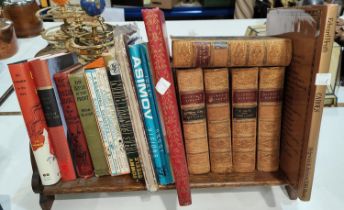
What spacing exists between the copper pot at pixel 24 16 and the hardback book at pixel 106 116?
989mm

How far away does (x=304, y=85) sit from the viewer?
63cm

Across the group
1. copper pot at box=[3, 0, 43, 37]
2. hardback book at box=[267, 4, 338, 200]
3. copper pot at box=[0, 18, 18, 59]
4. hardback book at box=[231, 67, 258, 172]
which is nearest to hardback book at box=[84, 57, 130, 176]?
hardback book at box=[231, 67, 258, 172]

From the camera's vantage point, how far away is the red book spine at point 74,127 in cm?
67

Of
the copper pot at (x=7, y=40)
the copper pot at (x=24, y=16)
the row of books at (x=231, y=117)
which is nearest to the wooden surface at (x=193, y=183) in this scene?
the row of books at (x=231, y=117)

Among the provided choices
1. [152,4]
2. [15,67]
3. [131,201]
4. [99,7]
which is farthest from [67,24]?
[152,4]

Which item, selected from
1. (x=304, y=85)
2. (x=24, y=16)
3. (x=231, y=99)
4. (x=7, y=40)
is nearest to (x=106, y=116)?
(x=231, y=99)

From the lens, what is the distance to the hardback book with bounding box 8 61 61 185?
0.64 meters

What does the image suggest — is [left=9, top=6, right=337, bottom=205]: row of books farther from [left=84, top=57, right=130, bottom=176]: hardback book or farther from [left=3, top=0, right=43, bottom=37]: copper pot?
[left=3, top=0, right=43, bottom=37]: copper pot

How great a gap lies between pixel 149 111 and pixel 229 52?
0.18 meters

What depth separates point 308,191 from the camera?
2.23ft

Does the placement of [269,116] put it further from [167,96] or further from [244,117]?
[167,96]

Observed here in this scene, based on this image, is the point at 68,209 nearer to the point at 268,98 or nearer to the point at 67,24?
→ the point at 268,98

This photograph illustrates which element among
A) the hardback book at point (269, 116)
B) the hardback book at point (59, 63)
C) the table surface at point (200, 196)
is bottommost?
the table surface at point (200, 196)

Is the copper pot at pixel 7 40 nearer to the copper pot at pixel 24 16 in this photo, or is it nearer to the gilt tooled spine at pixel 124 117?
the copper pot at pixel 24 16
